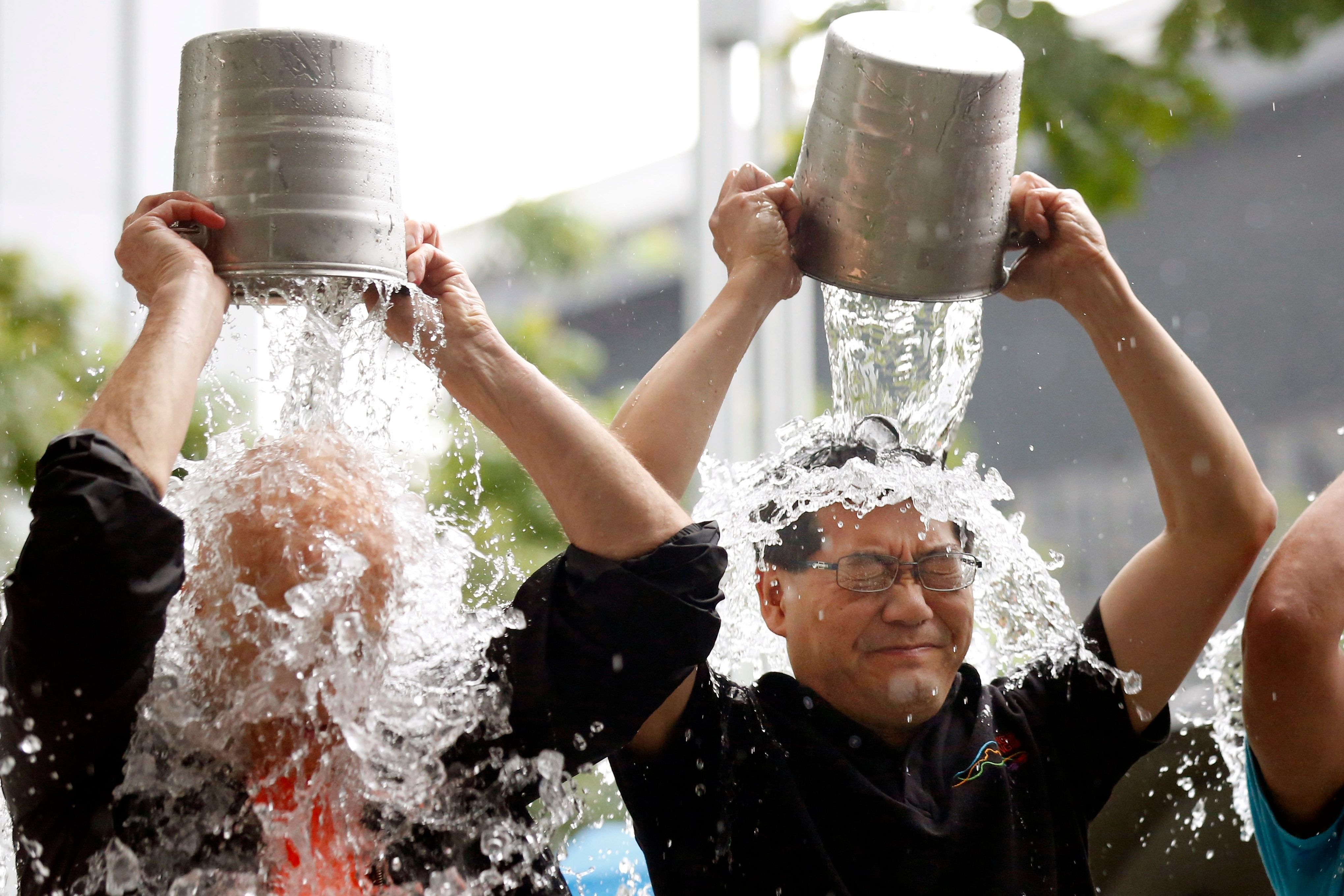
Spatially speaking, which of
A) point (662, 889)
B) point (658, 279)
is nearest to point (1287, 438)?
point (658, 279)

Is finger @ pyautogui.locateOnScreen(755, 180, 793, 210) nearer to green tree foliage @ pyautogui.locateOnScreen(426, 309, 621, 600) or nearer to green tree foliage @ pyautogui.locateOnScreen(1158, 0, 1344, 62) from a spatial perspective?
green tree foliage @ pyautogui.locateOnScreen(1158, 0, 1344, 62)

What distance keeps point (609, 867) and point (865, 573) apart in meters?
1.64

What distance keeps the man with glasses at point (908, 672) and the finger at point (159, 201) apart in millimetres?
605

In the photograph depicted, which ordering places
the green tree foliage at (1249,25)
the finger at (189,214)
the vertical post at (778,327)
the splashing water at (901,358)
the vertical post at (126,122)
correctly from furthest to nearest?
1. the vertical post at (778,327)
2. the vertical post at (126,122)
3. the green tree foliage at (1249,25)
4. the splashing water at (901,358)
5. the finger at (189,214)

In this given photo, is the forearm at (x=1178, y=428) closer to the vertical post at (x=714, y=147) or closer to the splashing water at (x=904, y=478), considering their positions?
the splashing water at (x=904, y=478)

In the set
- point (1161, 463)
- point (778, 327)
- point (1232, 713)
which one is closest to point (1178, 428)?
point (1161, 463)

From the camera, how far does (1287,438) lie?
427cm

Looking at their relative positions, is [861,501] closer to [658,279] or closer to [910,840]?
[910,840]

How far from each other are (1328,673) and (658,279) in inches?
165

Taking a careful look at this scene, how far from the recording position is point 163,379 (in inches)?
57.8

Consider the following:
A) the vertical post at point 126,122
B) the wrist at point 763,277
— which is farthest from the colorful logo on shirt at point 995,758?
the vertical post at point 126,122

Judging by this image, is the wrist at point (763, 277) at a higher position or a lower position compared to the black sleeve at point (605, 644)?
higher

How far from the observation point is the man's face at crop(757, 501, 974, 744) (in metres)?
1.87

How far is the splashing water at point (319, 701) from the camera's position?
58.7 inches
